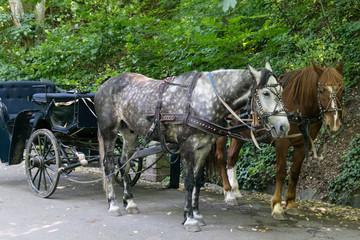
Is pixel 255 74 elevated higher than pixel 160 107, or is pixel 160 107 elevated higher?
pixel 255 74

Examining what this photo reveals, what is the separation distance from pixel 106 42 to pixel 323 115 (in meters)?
7.30

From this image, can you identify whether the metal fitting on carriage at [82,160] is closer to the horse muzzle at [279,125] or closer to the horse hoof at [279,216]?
the horse hoof at [279,216]

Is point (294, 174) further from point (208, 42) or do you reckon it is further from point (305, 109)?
point (208, 42)

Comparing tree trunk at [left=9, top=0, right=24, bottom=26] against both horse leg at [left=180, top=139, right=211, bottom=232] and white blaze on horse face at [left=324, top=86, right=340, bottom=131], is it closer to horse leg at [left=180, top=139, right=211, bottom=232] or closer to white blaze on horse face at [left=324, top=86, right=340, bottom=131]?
horse leg at [left=180, top=139, right=211, bottom=232]

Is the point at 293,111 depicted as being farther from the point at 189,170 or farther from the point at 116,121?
the point at 116,121

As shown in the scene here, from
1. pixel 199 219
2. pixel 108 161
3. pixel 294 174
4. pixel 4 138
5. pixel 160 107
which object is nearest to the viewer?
pixel 199 219

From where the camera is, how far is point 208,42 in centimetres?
793

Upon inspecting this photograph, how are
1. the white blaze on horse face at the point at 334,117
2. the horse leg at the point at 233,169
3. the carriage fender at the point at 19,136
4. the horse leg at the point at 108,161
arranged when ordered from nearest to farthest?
the white blaze on horse face at the point at 334,117
the horse leg at the point at 108,161
the horse leg at the point at 233,169
the carriage fender at the point at 19,136

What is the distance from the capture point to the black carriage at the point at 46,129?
6.88 metres

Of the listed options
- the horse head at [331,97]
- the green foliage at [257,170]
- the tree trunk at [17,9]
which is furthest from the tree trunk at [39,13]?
the horse head at [331,97]

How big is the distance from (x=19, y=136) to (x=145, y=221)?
10.7 ft

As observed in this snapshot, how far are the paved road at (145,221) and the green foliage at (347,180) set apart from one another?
1391 mm

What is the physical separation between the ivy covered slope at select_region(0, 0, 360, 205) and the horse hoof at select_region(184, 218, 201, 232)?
361cm

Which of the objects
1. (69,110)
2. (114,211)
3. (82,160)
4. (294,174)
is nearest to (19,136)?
(69,110)
